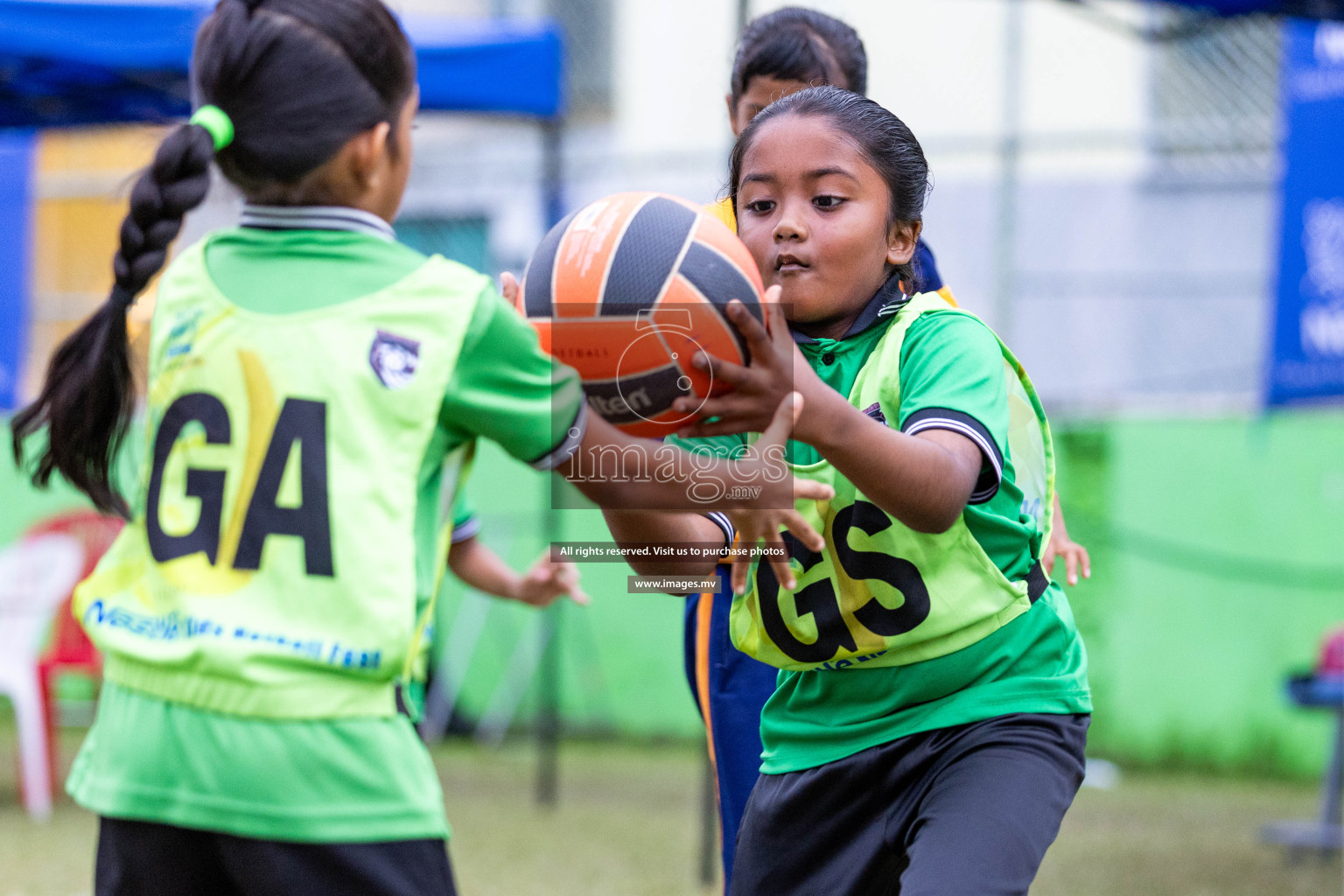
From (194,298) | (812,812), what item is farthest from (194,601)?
(812,812)

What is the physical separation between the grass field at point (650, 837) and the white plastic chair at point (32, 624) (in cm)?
18

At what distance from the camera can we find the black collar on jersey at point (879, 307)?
2215 millimetres

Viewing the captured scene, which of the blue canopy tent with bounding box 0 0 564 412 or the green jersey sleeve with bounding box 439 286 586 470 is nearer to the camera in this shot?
the green jersey sleeve with bounding box 439 286 586 470

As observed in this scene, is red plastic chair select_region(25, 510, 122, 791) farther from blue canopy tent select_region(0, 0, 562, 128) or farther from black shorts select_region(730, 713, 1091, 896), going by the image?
black shorts select_region(730, 713, 1091, 896)

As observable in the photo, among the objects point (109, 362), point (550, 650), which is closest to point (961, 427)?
point (109, 362)

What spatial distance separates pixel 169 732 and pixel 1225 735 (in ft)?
19.2

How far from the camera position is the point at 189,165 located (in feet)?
5.52

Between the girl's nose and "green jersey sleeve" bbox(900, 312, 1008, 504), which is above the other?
the girl's nose

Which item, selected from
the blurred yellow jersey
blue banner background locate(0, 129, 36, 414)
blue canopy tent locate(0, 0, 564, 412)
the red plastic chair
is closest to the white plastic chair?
the red plastic chair

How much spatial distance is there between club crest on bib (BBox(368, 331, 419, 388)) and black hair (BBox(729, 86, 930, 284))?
0.76m

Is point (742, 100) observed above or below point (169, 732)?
above

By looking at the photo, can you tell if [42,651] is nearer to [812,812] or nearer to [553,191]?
[553,191]

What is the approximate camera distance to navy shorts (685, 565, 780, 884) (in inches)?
107

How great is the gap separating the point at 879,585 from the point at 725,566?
51 centimetres
